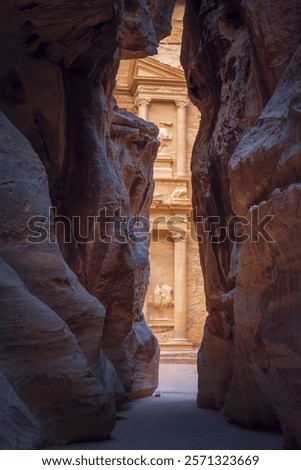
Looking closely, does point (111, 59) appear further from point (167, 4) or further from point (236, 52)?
point (167, 4)

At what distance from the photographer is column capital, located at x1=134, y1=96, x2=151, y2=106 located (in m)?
21.0

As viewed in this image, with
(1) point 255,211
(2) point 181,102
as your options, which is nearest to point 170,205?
(2) point 181,102

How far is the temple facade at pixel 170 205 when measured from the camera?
20.5m

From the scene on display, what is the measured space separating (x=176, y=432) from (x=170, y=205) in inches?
585

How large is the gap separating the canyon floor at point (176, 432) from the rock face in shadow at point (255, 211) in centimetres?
28

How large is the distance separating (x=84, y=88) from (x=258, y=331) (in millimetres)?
4293

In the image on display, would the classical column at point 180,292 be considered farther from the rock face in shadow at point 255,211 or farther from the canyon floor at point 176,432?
the rock face in shadow at point 255,211

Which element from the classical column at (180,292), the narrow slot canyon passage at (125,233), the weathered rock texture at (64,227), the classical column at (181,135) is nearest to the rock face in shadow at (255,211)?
the narrow slot canyon passage at (125,233)

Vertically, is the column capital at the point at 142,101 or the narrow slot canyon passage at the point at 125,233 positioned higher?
the column capital at the point at 142,101

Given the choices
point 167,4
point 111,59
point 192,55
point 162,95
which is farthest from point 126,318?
point 162,95

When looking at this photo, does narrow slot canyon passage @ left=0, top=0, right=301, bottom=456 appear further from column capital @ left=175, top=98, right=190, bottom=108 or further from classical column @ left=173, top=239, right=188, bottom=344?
column capital @ left=175, top=98, right=190, bottom=108

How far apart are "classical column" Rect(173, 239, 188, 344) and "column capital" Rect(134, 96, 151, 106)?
186 inches

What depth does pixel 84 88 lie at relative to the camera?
26.9 ft

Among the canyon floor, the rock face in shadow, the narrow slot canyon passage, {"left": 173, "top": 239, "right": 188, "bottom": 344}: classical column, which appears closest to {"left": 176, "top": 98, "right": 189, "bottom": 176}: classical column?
{"left": 173, "top": 239, "right": 188, "bottom": 344}: classical column
